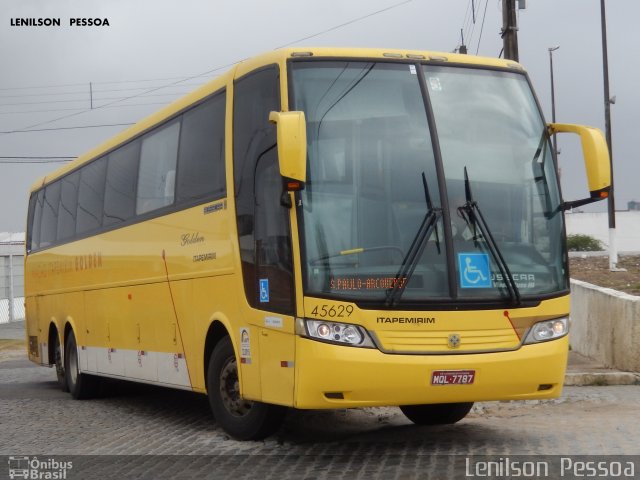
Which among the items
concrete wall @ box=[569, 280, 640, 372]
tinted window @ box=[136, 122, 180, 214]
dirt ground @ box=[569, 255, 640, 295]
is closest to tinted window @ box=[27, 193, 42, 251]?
tinted window @ box=[136, 122, 180, 214]

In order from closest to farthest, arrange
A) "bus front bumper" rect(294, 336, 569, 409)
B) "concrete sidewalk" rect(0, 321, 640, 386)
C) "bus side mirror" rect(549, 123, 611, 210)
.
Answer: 1. "bus front bumper" rect(294, 336, 569, 409)
2. "bus side mirror" rect(549, 123, 611, 210)
3. "concrete sidewalk" rect(0, 321, 640, 386)

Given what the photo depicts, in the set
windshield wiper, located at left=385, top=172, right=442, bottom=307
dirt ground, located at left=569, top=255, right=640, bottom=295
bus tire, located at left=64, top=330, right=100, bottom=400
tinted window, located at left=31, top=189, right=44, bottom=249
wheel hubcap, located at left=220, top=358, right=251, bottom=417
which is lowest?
bus tire, located at left=64, top=330, right=100, bottom=400

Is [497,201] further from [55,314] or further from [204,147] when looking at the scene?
[55,314]

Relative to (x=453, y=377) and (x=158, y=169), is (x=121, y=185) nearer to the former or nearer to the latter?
(x=158, y=169)

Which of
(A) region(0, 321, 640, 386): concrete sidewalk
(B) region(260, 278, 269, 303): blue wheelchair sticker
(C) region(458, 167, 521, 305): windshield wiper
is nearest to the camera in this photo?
(C) region(458, 167, 521, 305): windshield wiper

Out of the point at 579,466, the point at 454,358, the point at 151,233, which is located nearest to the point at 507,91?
the point at 454,358

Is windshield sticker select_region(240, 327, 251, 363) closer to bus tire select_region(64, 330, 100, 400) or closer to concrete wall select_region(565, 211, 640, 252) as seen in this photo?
bus tire select_region(64, 330, 100, 400)

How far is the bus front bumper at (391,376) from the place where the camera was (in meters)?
8.70

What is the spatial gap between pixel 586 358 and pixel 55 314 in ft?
28.0

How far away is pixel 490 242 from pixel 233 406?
118 inches

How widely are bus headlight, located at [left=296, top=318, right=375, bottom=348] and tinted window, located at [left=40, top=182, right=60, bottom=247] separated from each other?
1049cm

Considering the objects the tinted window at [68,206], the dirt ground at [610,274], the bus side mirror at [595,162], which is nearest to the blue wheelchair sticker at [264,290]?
the bus side mirror at [595,162]

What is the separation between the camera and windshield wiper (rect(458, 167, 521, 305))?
912 cm

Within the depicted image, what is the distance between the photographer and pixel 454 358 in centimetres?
888
